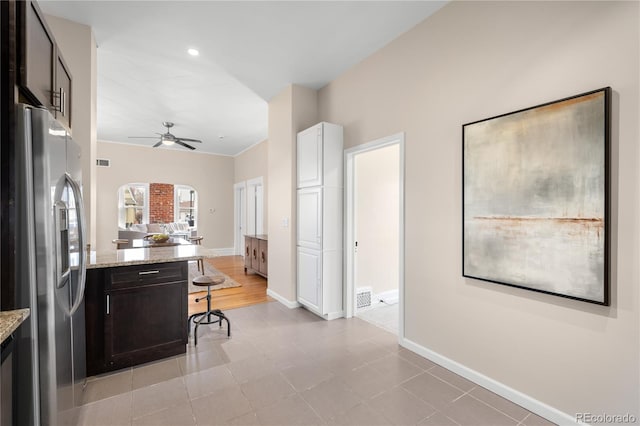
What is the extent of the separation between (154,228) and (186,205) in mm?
1078

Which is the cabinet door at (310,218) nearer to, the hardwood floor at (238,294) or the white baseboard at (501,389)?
the hardwood floor at (238,294)

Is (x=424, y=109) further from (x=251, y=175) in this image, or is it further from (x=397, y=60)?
(x=251, y=175)

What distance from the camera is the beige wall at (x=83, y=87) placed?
9.04 ft

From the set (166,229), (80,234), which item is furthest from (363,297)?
(166,229)

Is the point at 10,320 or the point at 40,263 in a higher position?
the point at 40,263

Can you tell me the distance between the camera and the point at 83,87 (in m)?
2.83

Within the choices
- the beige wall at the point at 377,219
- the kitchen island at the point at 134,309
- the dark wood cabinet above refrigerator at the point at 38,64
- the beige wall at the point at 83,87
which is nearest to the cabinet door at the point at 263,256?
the beige wall at the point at 377,219

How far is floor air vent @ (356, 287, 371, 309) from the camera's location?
3.93 metres

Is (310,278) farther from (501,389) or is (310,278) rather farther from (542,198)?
(542,198)

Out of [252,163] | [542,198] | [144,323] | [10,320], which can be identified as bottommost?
[144,323]

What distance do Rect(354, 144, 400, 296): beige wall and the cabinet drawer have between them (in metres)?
2.23

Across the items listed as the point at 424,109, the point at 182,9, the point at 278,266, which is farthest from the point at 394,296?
the point at 182,9

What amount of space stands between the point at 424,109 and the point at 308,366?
2.50 meters

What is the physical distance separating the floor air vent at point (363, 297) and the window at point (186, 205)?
6.14 meters
